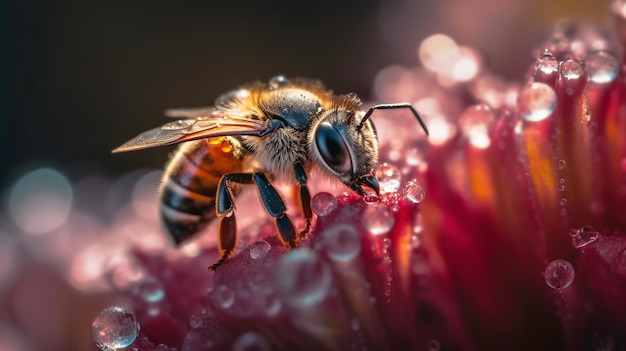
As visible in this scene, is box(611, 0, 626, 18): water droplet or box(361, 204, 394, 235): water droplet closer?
box(361, 204, 394, 235): water droplet

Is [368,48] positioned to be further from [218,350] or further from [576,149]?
[218,350]

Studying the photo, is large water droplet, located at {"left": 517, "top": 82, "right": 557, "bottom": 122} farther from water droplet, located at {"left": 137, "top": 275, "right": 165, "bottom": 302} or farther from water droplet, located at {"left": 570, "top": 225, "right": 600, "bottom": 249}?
water droplet, located at {"left": 137, "top": 275, "right": 165, "bottom": 302}

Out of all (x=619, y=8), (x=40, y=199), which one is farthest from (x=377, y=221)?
(x=40, y=199)

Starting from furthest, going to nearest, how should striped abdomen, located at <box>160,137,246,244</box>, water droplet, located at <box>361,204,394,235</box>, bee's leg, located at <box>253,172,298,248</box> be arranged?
1. striped abdomen, located at <box>160,137,246,244</box>
2. bee's leg, located at <box>253,172,298,248</box>
3. water droplet, located at <box>361,204,394,235</box>

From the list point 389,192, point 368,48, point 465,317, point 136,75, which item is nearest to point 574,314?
point 465,317

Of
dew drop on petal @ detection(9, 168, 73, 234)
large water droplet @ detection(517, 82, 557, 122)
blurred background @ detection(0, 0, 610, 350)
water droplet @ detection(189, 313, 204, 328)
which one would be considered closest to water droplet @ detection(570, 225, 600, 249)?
large water droplet @ detection(517, 82, 557, 122)

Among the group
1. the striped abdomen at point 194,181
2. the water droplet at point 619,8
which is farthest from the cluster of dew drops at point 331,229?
the water droplet at point 619,8
